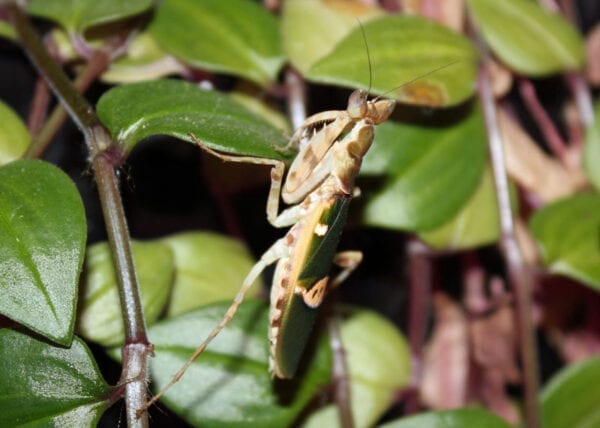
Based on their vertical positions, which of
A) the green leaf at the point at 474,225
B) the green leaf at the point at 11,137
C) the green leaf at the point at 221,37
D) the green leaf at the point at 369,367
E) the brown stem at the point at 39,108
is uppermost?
the green leaf at the point at 11,137

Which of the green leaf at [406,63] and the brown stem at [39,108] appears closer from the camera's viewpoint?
the green leaf at [406,63]

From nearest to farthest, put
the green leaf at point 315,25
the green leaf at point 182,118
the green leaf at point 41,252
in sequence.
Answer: the green leaf at point 41,252 → the green leaf at point 182,118 → the green leaf at point 315,25

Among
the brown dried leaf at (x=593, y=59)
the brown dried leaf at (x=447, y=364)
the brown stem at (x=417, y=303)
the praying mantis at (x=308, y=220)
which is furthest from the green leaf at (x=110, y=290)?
the brown dried leaf at (x=593, y=59)

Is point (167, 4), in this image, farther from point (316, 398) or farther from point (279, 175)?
point (316, 398)

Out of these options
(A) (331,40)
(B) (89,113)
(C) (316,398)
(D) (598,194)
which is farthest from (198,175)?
(D) (598,194)

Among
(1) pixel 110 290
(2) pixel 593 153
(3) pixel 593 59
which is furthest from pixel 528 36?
(1) pixel 110 290

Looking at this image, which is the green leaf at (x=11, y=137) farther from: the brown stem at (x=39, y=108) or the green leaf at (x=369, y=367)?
the green leaf at (x=369, y=367)

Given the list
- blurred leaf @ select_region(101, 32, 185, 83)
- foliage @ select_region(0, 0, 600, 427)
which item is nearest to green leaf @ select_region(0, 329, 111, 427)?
foliage @ select_region(0, 0, 600, 427)

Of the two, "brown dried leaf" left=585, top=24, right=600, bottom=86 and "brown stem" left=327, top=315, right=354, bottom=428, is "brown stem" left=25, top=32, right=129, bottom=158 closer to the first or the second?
"brown stem" left=327, top=315, right=354, bottom=428
